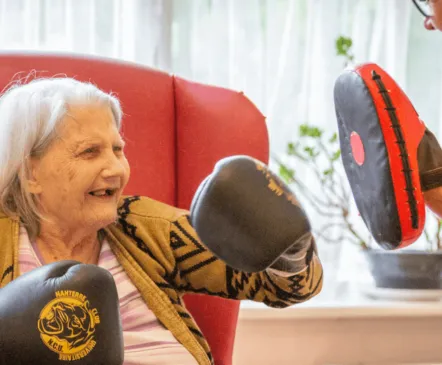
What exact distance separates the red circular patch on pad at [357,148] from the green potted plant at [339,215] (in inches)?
20.9

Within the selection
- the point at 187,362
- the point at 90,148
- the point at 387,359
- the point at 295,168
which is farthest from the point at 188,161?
the point at 387,359

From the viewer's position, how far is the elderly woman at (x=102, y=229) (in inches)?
45.8

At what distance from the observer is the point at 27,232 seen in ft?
4.01

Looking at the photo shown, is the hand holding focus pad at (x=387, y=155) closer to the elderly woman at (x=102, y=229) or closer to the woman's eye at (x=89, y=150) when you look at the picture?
the elderly woman at (x=102, y=229)

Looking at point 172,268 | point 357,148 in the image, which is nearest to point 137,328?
point 172,268

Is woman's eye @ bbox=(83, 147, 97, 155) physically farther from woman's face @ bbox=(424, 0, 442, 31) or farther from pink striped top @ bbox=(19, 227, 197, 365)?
woman's face @ bbox=(424, 0, 442, 31)

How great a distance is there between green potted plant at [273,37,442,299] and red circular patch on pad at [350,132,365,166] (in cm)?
53

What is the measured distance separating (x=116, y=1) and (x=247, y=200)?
3.61 feet

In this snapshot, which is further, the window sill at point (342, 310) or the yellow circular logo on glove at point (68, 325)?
the window sill at point (342, 310)

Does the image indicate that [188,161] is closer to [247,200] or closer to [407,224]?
[407,224]

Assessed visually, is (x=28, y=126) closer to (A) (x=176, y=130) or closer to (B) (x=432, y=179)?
(A) (x=176, y=130)

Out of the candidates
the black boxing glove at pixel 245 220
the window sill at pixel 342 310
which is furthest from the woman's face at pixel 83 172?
the window sill at pixel 342 310

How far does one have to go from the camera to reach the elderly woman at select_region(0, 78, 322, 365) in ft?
3.82

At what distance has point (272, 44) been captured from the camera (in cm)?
192
